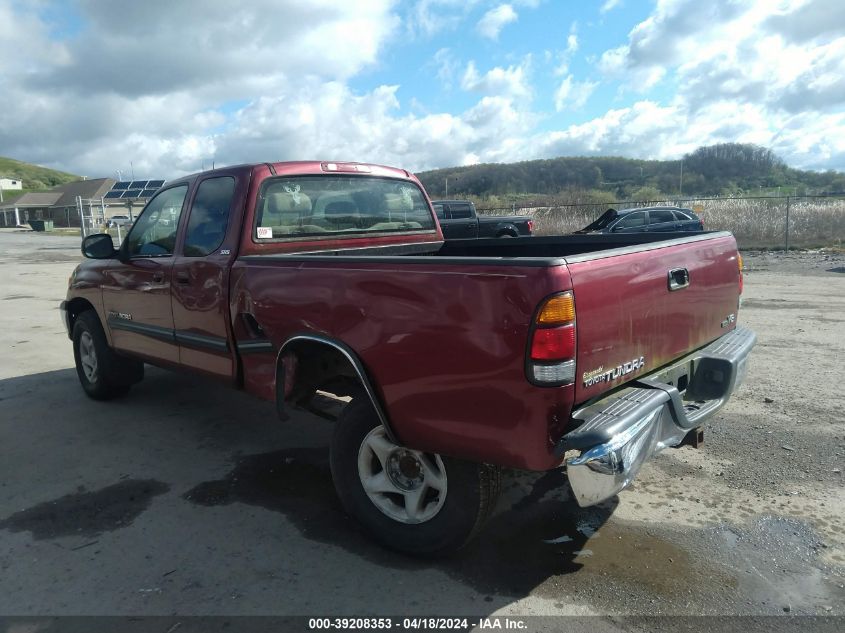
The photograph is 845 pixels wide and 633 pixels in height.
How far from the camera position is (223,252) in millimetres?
4051

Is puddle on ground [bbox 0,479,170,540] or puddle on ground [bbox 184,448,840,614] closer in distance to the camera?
puddle on ground [bbox 184,448,840,614]

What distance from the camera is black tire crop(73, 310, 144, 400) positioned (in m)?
5.64

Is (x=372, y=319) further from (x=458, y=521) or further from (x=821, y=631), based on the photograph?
(x=821, y=631)

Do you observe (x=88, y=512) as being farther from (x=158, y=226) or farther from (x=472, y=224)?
(x=472, y=224)

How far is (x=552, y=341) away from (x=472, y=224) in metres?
13.9

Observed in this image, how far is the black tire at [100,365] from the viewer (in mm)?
5645

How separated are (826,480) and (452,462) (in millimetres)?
2573

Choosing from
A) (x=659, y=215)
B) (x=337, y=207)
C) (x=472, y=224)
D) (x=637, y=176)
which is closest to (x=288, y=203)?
(x=337, y=207)

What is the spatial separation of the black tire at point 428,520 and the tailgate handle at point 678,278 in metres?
1.26

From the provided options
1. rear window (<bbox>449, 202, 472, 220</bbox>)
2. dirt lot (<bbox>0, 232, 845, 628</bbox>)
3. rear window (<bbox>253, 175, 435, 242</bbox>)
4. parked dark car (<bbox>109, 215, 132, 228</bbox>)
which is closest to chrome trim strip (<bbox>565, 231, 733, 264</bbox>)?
dirt lot (<bbox>0, 232, 845, 628</bbox>)

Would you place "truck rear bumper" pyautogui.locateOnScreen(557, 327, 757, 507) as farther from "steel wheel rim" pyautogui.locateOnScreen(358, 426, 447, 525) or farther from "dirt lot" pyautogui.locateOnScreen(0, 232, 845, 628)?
"steel wheel rim" pyautogui.locateOnScreen(358, 426, 447, 525)

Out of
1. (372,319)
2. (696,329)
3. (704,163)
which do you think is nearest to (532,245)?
(696,329)

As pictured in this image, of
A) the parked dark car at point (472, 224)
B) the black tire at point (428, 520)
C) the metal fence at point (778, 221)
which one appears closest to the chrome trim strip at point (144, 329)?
the black tire at point (428, 520)

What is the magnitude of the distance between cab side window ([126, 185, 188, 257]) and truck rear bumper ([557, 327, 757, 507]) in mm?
3372
